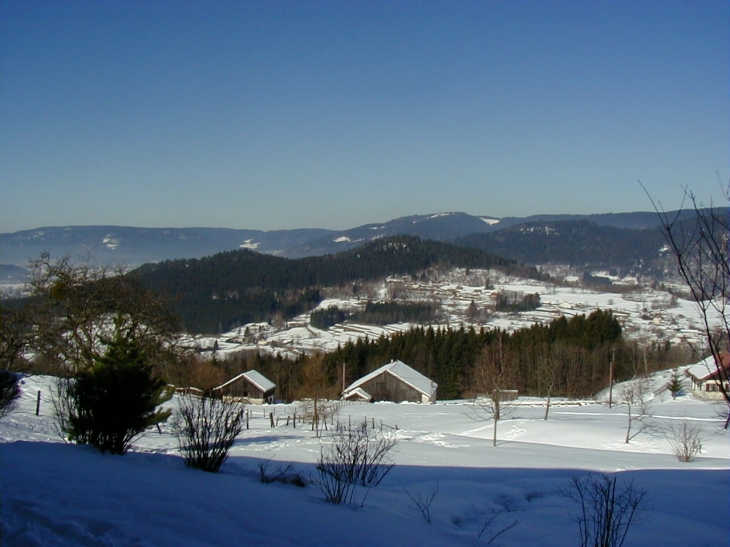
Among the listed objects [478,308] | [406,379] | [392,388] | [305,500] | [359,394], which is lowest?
[359,394]

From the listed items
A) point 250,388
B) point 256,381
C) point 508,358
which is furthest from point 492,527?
point 508,358

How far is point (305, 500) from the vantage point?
6.45 metres

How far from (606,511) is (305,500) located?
3356 millimetres

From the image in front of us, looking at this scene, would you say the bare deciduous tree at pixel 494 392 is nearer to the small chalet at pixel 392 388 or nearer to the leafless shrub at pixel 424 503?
the small chalet at pixel 392 388

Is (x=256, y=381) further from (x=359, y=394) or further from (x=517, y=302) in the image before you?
(x=517, y=302)

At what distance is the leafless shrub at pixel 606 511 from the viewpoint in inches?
190

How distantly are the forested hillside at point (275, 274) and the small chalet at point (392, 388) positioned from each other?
51.2 meters

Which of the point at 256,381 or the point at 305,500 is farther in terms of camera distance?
the point at 256,381

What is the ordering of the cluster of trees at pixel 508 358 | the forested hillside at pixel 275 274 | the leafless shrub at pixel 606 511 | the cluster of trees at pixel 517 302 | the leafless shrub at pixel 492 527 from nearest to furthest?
the leafless shrub at pixel 606 511, the leafless shrub at pixel 492 527, the cluster of trees at pixel 508 358, the cluster of trees at pixel 517 302, the forested hillside at pixel 275 274

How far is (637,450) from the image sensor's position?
21125 millimetres

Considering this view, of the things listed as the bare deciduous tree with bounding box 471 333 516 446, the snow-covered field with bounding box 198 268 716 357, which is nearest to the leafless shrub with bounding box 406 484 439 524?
the bare deciduous tree with bounding box 471 333 516 446

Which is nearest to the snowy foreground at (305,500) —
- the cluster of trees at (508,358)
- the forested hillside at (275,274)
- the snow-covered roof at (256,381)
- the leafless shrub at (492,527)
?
the leafless shrub at (492,527)

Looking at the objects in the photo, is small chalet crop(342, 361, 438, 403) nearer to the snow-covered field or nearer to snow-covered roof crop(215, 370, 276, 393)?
snow-covered roof crop(215, 370, 276, 393)

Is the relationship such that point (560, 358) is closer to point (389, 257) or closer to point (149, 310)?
point (149, 310)
